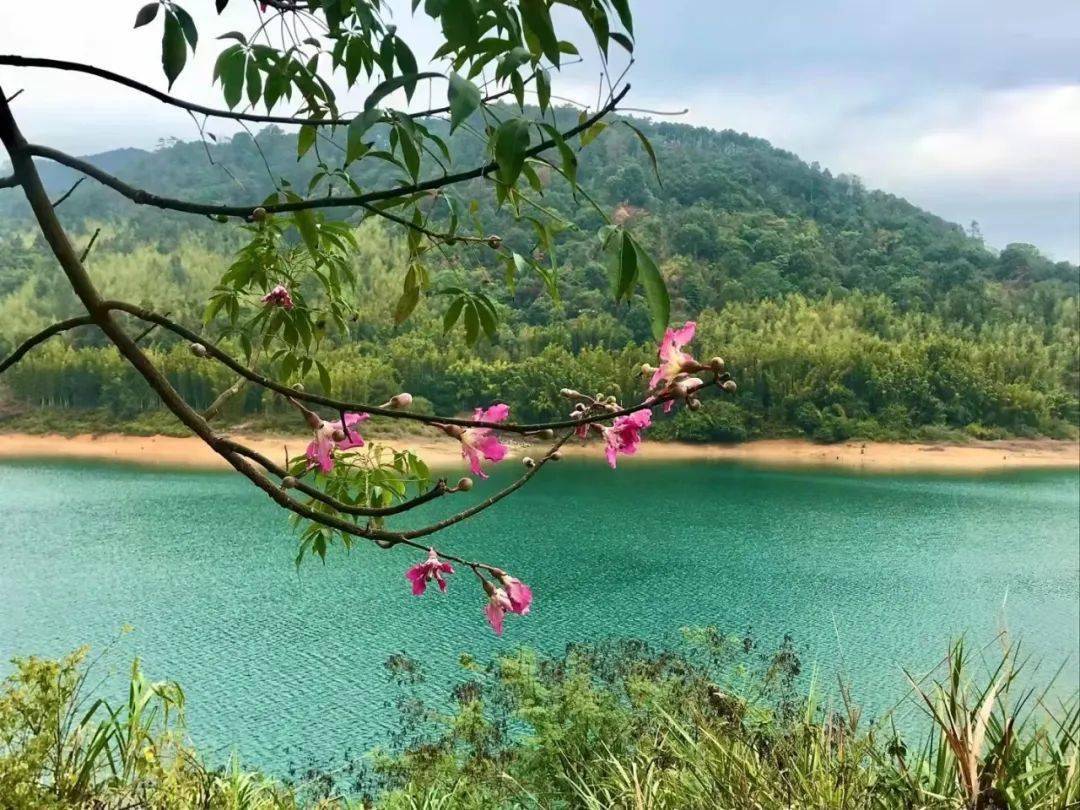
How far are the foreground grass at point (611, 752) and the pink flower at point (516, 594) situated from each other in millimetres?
947

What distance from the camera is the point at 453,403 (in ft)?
78.8

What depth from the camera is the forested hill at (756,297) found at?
23703 millimetres

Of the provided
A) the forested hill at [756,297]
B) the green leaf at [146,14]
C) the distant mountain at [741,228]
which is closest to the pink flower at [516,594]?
the green leaf at [146,14]

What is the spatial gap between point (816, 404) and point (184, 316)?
19.5 meters

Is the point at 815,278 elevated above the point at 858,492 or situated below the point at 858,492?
above

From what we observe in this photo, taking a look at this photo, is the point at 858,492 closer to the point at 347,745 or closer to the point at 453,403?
the point at 453,403

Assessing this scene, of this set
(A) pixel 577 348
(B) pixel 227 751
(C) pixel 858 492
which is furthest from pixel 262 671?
(A) pixel 577 348

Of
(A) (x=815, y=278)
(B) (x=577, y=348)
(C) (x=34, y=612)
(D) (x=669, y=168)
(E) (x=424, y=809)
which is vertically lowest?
(C) (x=34, y=612)

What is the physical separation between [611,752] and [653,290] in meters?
2.47

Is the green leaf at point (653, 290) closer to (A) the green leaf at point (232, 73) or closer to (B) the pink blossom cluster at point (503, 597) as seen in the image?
(B) the pink blossom cluster at point (503, 597)

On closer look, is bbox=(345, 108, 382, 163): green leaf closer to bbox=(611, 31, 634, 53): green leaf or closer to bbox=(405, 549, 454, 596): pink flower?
bbox=(611, 31, 634, 53): green leaf

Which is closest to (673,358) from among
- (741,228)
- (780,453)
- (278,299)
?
(278,299)

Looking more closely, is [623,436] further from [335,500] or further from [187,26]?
[187,26]

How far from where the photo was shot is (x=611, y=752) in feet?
8.82
